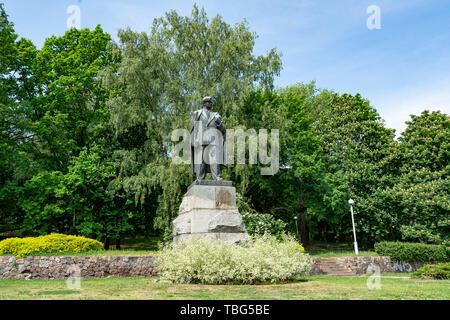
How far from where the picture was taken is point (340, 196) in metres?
24.0

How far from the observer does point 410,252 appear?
1916 cm

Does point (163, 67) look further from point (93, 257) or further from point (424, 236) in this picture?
point (424, 236)

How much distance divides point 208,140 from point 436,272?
9.48 m

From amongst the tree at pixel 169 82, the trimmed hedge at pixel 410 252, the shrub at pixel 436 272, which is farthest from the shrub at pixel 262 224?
the trimmed hedge at pixel 410 252

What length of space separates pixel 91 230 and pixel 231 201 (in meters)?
13.7

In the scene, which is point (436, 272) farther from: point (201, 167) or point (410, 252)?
point (201, 167)

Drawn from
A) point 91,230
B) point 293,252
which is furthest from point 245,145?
point 293,252

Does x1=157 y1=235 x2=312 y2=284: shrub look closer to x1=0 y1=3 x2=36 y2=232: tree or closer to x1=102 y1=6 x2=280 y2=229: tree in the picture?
x1=102 y1=6 x2=280 y2=229: tree

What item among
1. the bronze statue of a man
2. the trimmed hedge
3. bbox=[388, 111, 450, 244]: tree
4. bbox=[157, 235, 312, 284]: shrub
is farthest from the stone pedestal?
bbox=[388, 111, 450, 244]: tree

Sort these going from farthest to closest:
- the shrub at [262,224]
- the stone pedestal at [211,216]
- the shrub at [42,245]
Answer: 1. the shrub at [262,224]
2. the shrub at [42,245]
3. the stone pedestal at [211,216]

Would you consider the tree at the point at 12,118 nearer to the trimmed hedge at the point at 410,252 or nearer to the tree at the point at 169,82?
the tree at the point at 169,82

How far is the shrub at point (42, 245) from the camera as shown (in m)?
13.3

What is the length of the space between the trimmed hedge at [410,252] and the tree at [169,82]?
37.1 feet
